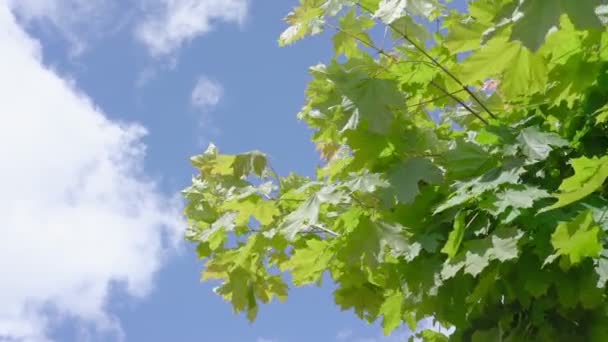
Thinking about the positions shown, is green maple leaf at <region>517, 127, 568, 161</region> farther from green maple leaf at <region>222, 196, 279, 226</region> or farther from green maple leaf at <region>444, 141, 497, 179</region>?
green maple leaf at <region>222, 196, 279, 226</region>

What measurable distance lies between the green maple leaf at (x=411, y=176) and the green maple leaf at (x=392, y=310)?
0.62 meters

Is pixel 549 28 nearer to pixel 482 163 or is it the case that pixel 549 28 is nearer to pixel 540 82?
pixel 540 82

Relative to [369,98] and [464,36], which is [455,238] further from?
[464,36]

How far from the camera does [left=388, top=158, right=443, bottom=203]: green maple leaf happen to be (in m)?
2.64

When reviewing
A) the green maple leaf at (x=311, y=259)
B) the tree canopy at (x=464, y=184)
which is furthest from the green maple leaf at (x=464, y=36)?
the green maple leaf at (x=311, y=259)

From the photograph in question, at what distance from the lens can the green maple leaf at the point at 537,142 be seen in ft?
8.54

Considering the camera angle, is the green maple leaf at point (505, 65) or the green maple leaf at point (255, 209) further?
the green maple leaf at point (255, 209)

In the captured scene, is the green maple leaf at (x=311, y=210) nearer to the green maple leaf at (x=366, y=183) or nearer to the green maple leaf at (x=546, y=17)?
the green maple leaf at (x=366, y=183)

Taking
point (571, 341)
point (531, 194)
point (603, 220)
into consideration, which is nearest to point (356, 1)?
point (531, 194)

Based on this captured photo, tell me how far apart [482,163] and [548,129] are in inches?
11.4

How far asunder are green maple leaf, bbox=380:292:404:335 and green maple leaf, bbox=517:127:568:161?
817 millimetres

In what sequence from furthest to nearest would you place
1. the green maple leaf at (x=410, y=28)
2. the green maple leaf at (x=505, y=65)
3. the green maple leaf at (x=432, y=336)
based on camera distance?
the green maple leaf at (x=432, y=336) < the green maple leaf at (x=410, y=28) < the green maple leaf at (x=505, y=65)

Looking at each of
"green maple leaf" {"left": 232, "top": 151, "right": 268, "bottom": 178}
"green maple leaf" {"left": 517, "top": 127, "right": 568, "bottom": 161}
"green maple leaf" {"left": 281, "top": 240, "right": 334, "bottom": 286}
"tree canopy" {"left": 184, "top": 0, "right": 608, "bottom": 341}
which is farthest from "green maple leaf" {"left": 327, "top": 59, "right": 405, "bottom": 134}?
"green maple leaf" {"left": 232, "top": 151, "right": 268, "bottom": 178}

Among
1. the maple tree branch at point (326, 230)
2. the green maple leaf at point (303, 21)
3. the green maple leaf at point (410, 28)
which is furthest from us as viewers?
the maple tree branch at point (326, 230)
